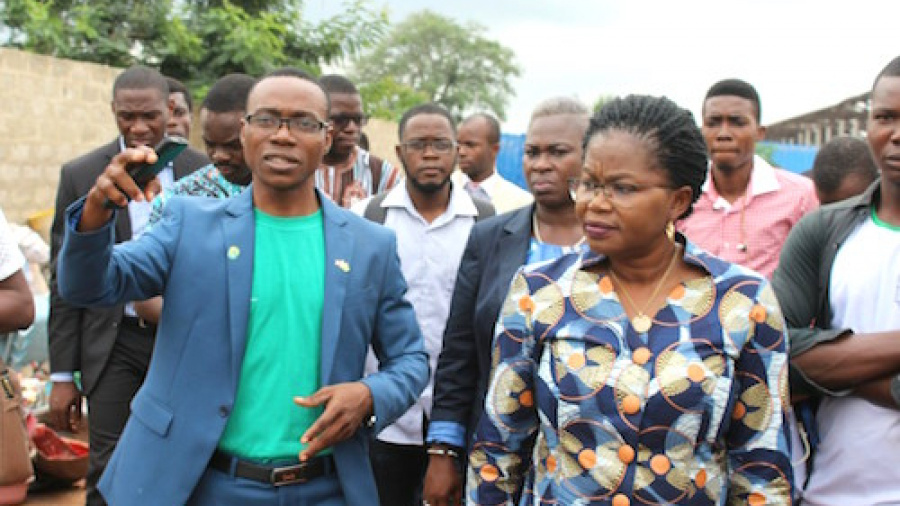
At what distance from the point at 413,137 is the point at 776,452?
272cm

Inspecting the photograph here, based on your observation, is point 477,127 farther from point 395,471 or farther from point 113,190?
point 113,190

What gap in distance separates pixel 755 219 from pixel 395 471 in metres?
1.91

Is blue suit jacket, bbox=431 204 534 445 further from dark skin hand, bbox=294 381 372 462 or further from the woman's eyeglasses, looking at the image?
the woman's eyeglasses

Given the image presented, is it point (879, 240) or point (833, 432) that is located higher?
point (879, 240)

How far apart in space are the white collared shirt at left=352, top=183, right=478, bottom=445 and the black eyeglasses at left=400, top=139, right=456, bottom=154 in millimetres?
239

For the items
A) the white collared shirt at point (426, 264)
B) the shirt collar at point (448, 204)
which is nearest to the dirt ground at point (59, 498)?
the white collared shirt at point (426, 264)

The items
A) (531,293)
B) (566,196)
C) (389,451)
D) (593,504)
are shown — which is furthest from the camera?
(389,451)

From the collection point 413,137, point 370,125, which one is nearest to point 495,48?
point 370,125

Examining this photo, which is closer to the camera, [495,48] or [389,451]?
[389,451]

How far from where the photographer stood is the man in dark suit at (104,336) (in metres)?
4.24

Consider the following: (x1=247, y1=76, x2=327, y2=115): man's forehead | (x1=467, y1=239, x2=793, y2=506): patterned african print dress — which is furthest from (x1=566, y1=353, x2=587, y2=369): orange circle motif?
(x1=247, y1=76, x2=327, y2=115): man's forehead

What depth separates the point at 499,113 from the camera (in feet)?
165

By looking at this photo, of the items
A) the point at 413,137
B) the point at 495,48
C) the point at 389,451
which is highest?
the point at 495,48

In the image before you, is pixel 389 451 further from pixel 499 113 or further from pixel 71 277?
pixel 499 113
